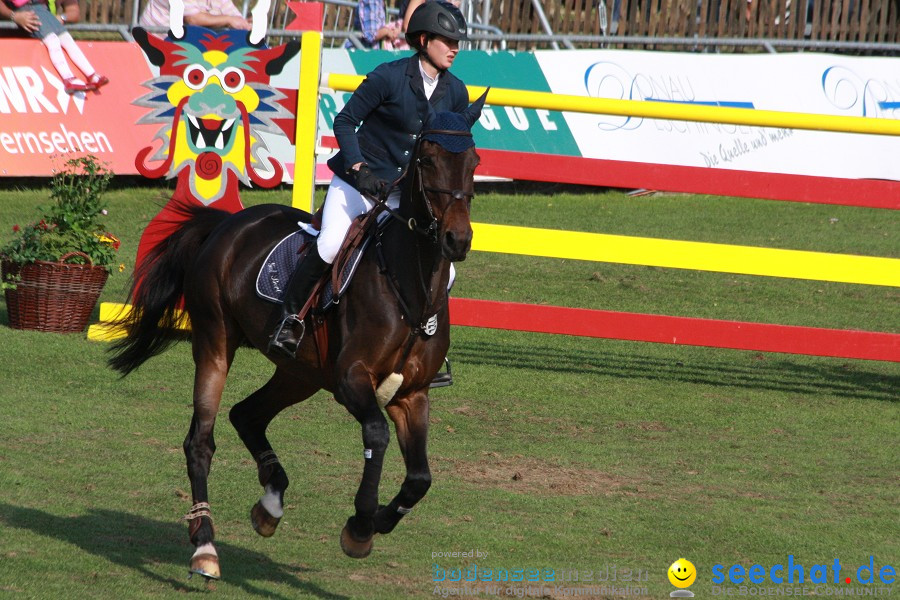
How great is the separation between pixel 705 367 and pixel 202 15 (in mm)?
7601

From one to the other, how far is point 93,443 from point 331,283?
2.70 metres

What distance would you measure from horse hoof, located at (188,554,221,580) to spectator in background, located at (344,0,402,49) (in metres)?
10.7

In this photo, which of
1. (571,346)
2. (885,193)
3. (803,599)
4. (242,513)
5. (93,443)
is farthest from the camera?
(571,346)

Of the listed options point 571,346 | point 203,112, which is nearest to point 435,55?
point 203,112

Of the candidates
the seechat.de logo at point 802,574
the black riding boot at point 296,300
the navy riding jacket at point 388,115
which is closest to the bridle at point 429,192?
the navy riding jacket at point 388,115

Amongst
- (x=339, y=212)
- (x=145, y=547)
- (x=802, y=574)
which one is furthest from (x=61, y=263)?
(x=802, y=574)

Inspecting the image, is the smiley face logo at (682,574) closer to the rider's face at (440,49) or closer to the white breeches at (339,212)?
the white breeches at (339,212)

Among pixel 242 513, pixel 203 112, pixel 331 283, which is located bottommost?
pixel 242 513

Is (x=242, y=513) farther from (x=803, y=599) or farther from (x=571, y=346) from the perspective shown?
(x=571, y=346)

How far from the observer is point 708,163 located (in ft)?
50.3

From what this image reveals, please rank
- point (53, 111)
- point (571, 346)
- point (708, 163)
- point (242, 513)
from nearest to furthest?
point (242, 513) < point (571, 346) < point (53, 111) < point (708, 163)

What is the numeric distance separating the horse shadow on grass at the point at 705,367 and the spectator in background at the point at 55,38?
567cm

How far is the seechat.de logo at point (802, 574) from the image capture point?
584cm

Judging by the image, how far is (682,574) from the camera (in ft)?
18.9
